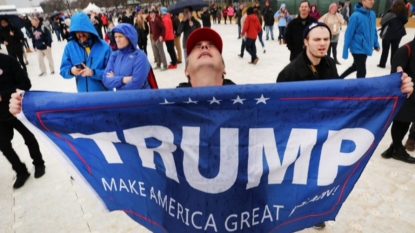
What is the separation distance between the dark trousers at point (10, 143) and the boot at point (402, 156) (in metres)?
4.75

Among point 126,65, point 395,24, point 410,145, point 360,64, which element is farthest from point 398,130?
point 395,24

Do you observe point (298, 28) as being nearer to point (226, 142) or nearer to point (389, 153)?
point (389, 153)

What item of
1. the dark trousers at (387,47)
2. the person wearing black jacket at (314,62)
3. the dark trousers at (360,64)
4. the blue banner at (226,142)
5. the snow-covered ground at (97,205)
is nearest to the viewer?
the blue banner at (226,142)

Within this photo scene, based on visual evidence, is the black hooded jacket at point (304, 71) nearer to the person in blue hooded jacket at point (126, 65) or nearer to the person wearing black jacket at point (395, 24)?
the person in blue hooded jacket at point (126, 65)

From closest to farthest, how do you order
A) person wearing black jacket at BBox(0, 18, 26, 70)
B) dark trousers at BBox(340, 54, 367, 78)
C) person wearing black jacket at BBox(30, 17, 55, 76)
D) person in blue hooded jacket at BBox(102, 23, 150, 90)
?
person in blue hooded jacket at BBox(102, 23, 150, 90), dark trousers at BBox(340, 54, 367, 78), person wearing black jacket at BBox(0, 18, 26, 70), person wearing black jacket at BBox(30, 17, 55, 76)

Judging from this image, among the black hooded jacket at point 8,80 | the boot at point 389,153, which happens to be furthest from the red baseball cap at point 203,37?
the boot at point 389,153

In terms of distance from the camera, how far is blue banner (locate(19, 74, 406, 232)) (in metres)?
1.54

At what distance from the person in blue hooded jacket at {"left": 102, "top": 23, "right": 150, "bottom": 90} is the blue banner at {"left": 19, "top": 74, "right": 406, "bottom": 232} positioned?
1585 millimetres

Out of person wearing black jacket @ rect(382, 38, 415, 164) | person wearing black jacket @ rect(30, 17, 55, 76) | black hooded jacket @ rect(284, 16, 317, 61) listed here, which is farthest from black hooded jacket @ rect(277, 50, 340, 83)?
person wearing black jacket @ rect(30, 17, 55, 76)

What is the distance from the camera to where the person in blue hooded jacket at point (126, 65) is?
3.22 m

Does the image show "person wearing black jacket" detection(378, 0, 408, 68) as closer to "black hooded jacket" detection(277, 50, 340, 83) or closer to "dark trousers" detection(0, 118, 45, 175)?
"black hooded jacket" detection(277, 50, 340, 83)

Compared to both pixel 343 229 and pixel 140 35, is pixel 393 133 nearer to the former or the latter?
pixel 343 229

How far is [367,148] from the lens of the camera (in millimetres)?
1679

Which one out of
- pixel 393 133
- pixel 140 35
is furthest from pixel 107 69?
pixel 140 35
